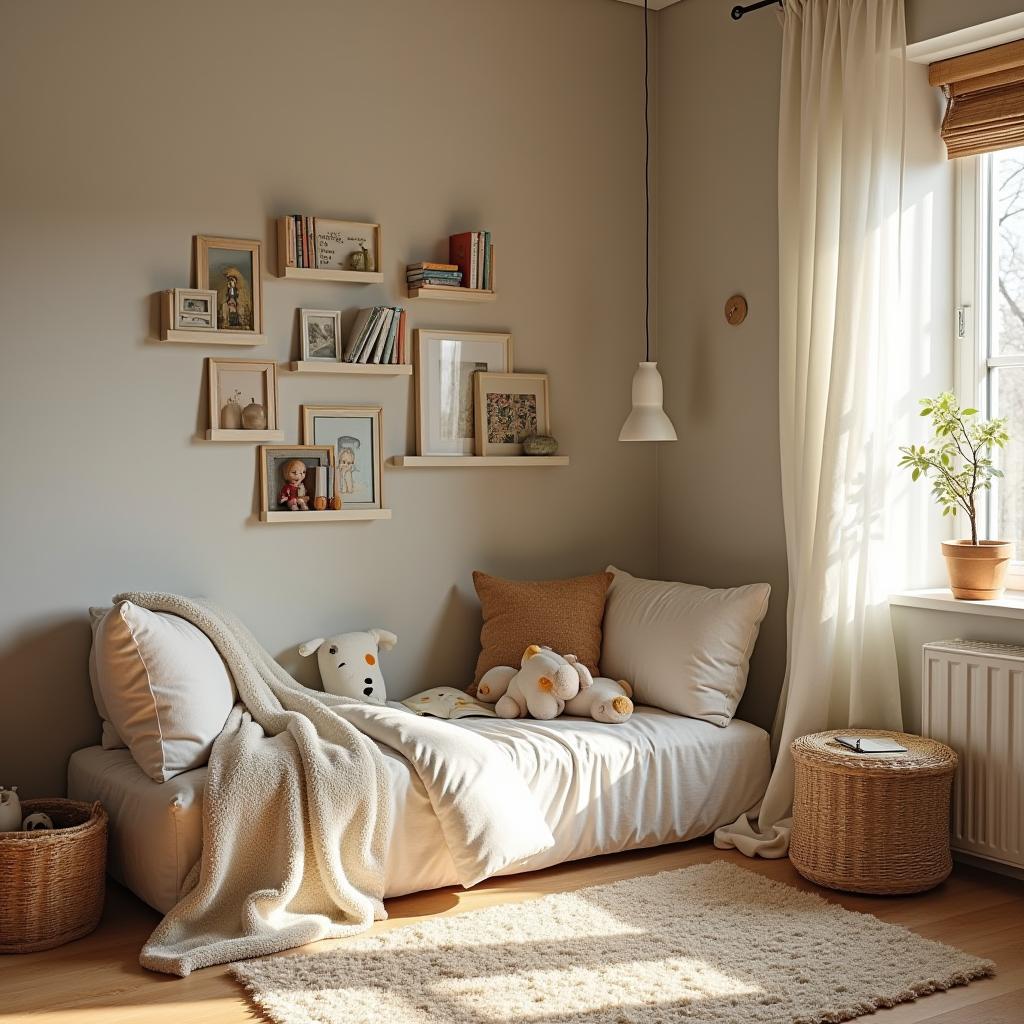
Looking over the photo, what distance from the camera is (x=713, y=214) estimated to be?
425cm

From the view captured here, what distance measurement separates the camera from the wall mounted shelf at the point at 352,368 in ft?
12.2

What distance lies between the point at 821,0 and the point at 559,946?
2781mm

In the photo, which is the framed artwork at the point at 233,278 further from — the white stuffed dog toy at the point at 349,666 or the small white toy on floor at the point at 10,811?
the small white toy on floor at the point at 10,811

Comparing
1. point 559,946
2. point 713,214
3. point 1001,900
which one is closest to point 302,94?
point 713,214

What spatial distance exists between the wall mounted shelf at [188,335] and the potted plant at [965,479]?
6.45 ft

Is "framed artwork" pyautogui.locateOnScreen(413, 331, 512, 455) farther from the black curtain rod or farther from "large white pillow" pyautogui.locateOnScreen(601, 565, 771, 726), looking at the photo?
the black curtain rod

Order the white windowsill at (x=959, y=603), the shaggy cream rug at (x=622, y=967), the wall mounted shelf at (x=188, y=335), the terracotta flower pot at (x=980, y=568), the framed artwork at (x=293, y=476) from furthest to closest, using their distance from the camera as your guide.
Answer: the framed artwork at (x=293, y=476) < the wall mounted shelf at (x=188, y=335) < the terracotta flower pot at (x=980, y=568) < the white windowsill at (x=959, y=603) < the shaggy cream rug at (x=622, y=967)

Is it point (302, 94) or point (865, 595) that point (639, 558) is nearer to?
point (865, 595)

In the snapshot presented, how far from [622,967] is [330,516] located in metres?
1.67

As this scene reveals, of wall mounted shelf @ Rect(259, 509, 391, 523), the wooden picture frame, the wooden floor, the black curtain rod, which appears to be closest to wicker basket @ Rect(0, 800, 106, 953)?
the wooden floor

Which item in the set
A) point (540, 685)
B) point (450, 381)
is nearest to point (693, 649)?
point (540, 685)

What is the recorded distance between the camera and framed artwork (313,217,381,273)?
377 centimetres

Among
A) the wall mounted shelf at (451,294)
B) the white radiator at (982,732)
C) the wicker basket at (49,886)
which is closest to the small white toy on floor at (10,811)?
the wicker basket at (49,886)

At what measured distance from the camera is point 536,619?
3.94 m
